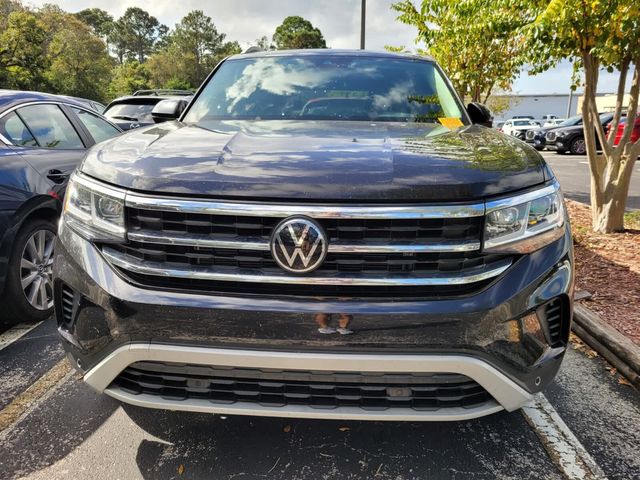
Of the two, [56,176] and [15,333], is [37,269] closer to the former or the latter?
[15,333]

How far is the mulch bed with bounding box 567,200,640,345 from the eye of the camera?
3.62m

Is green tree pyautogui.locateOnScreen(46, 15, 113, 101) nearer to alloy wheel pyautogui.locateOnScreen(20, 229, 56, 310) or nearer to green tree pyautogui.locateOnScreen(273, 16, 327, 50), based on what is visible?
green tree pyautogui.locateOnScreen(273, 16, 327, 50)

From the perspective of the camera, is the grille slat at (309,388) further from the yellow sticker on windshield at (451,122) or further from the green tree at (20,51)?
the green tree at (20,51)

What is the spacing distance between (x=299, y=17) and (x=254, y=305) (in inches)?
3226

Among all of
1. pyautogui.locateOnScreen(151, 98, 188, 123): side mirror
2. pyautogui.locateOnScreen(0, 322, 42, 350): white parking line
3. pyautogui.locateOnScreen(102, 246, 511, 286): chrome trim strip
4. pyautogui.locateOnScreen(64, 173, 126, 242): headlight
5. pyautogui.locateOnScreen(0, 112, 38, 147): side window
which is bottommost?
pyautogui.locateOnScreen(0, 322, 42, 350): white parking line

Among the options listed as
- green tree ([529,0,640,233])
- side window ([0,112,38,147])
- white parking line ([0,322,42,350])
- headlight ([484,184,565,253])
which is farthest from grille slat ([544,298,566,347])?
green tree ([529,0,640,233])

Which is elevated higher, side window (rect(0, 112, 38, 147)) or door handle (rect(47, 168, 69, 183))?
side window (rect(0, 112, 38, 147))

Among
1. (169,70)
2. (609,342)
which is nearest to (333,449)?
(609,342)

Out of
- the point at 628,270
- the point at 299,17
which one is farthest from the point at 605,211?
the point at 299,17

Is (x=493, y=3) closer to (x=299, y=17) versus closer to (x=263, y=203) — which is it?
(x=263, y=203)

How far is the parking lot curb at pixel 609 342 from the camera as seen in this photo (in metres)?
2.91

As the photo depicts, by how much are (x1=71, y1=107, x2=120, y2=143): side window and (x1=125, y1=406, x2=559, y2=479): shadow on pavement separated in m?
3.06

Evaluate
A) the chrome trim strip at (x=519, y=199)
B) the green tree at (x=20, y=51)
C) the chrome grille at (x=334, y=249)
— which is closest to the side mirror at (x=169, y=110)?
the chrome grille at (x=334, y=249)

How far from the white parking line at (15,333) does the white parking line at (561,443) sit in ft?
10.6
